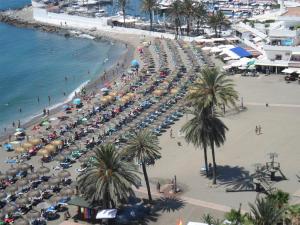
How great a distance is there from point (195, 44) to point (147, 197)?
59023 millimetres

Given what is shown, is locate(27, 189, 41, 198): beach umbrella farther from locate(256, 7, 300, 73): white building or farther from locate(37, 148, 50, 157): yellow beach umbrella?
locate(256, 7, 300, 73): white building

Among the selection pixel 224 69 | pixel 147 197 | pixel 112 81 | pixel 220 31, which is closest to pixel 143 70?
pixel 112 81

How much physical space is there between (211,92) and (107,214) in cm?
1242

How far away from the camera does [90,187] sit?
37.3m

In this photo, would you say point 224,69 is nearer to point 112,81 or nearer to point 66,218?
point 112,81

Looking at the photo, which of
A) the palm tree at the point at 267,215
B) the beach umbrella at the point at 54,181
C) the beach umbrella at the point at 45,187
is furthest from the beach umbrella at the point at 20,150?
the palm tree at the point at 267,215

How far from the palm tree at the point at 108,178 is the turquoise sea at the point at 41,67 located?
32.9m

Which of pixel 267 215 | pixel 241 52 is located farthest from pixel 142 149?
pixel 241 52

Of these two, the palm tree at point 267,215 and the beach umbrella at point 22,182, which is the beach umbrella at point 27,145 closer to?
the beach umbrella at point 22,182

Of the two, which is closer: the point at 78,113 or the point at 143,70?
the point at 78,113

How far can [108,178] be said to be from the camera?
3688 cm

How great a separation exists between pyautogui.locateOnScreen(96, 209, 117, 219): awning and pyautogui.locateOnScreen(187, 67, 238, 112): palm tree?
10.7m

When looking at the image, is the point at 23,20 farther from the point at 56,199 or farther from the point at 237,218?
the point at 237,218

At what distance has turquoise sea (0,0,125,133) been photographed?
7737 centimetres
